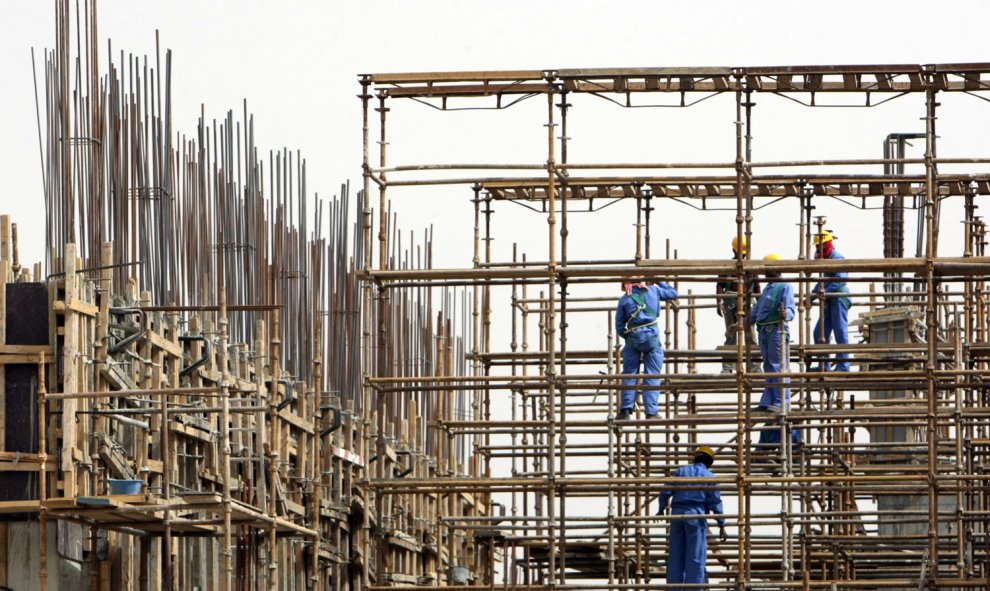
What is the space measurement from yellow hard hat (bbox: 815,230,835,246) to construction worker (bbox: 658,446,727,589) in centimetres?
454

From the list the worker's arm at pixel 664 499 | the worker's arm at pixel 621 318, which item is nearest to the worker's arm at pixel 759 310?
the worker's arm at pixel 621 318

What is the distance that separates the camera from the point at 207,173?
25.9 meters

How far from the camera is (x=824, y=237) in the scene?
2488cm

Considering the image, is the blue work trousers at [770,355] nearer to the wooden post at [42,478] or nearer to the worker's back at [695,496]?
the worker's back at [695,496]

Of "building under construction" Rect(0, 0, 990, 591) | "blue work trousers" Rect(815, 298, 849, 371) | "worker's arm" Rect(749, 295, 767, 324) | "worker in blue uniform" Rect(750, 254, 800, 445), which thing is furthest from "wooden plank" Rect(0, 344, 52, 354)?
"blue work trousers" Rect(815, 298, 849, 371)

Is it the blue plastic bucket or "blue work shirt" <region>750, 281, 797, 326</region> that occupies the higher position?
"blue work shirt" <region>750, 281, 797, 326</region>

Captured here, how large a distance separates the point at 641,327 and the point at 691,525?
3348 mm

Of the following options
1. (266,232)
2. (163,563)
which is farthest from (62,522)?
(266,232)

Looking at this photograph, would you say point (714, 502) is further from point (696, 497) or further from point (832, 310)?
point (832, 310)

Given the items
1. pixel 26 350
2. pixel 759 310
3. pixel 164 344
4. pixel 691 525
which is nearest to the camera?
pixel 26 350

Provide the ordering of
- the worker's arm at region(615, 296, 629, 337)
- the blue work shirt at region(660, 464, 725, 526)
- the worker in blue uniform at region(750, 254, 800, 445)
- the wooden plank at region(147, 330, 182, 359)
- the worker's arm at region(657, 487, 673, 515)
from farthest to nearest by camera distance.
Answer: the worker's arm at region(615, 296, 629, 337)
the worker in blue uniform at region(750, 254, 800, 445)
the wooden plank at region(147, 330, 182, 359)
the worker's arm at region(657, 487, 673, 515)
the blue work shirt at region(660, 464, 725, 526)

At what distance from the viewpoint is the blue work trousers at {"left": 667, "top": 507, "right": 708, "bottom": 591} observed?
20.6 metres

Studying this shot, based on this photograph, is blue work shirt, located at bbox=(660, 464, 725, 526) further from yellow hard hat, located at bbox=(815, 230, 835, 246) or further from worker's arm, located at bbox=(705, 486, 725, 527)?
yellow hard hat, located at bbox=(815, 230, 835, 246)

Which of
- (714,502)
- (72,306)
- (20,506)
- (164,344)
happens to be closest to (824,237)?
(714,502)
